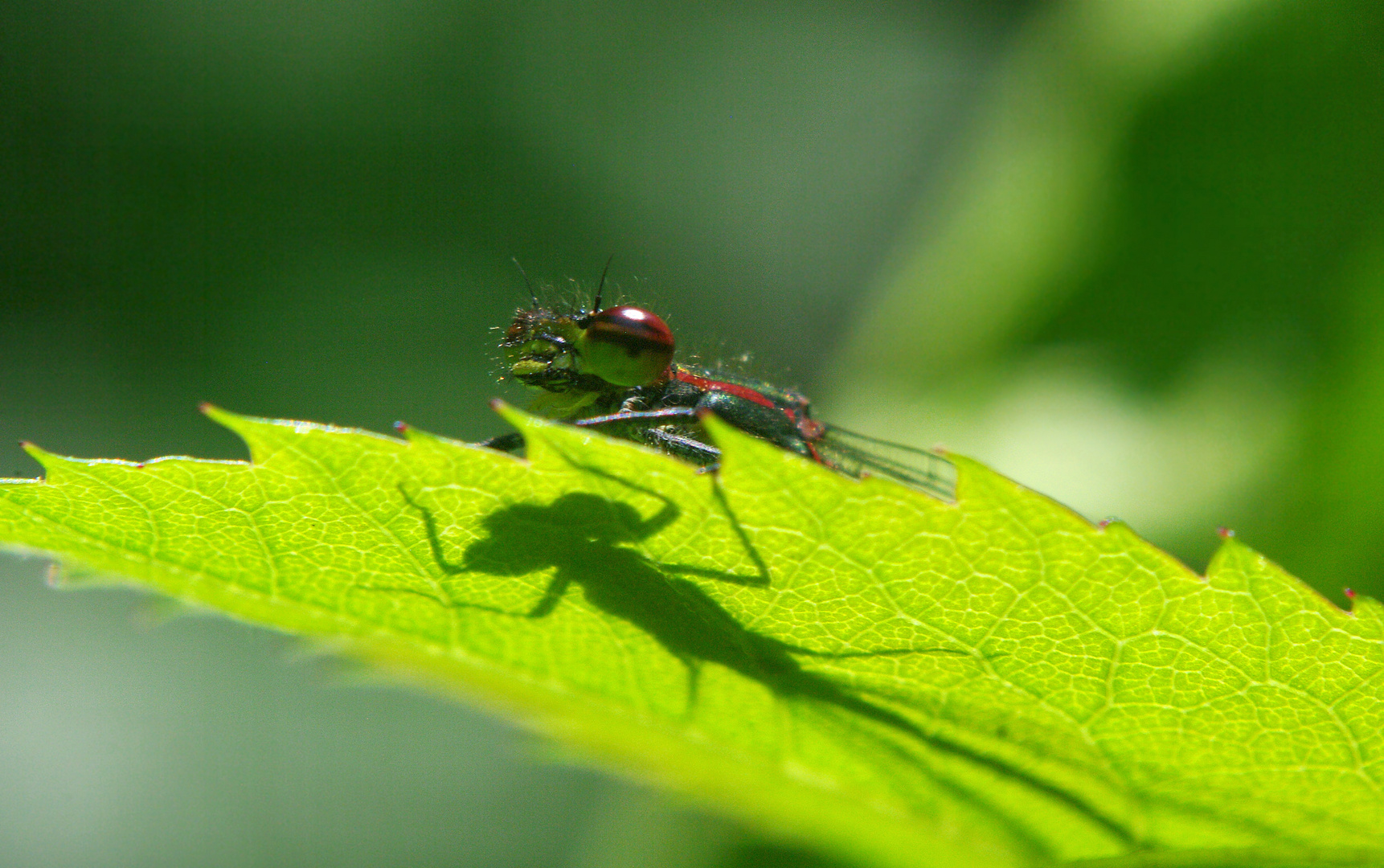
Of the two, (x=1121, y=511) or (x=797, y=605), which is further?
(x=1121, y=511)

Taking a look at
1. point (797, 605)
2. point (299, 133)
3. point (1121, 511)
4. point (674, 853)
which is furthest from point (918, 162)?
point (797, 605)

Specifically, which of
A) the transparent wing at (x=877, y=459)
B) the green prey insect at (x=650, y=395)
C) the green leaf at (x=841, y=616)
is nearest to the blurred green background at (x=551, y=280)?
the green leaf at (x=841, y=616)

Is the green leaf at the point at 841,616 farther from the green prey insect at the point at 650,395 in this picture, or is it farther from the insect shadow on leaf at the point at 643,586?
the green prey insect at the point at 650,395

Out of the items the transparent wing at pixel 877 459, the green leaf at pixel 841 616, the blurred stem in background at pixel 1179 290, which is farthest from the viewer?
the transparent wing at pixel 877 459

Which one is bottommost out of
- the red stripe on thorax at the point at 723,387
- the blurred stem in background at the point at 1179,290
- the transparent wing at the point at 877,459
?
the transparent wing at the point at 877,459

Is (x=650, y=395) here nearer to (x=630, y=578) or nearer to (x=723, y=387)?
(x=723, y=387)

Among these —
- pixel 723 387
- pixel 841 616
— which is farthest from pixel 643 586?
pixel 723 387

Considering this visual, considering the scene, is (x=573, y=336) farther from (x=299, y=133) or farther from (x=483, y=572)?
(x=299, y=133)

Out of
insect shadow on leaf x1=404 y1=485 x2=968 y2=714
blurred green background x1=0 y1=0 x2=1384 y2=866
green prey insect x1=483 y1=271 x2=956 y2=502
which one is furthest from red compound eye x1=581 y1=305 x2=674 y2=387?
insect shadow on leaf x1=404 y1=485 x2=968 y2=714
